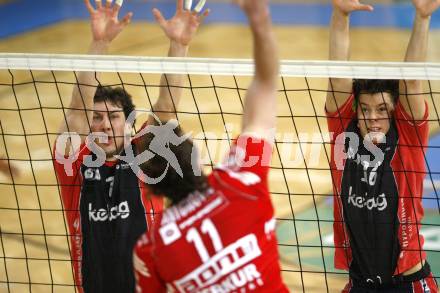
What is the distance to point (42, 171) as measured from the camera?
24.5ft

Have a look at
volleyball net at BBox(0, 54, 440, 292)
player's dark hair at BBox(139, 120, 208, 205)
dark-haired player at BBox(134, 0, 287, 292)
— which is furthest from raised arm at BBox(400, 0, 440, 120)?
player's dark hair at BBox(139, 120, 208, 205)

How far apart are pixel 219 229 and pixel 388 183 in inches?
63.5

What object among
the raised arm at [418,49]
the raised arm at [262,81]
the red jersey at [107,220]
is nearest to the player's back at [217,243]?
the raised arm at [262,81]

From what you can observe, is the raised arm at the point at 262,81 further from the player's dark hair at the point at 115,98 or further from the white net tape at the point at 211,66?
the player's dark hair at the point at 115,98

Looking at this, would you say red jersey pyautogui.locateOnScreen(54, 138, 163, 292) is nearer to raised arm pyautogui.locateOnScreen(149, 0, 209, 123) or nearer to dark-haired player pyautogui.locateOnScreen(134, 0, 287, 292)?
raised arm pyautogui.locateOnScreen(149, 0, 209, 123)

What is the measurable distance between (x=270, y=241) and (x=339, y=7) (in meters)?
1.79

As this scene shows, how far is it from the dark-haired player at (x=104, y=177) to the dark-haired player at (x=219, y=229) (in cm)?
130

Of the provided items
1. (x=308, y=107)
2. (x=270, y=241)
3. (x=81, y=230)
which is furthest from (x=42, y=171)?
(x=270, y=241)

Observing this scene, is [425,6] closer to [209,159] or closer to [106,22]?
[106,22]

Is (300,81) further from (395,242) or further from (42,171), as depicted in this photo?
(395,242)

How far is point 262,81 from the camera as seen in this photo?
2549 mm

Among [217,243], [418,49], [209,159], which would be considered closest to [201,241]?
[217,243]

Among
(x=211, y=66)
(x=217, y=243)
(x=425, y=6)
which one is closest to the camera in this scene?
(x=217, y=243)

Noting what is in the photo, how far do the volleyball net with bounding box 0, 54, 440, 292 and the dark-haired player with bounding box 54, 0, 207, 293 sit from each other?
→ 0.52ft
